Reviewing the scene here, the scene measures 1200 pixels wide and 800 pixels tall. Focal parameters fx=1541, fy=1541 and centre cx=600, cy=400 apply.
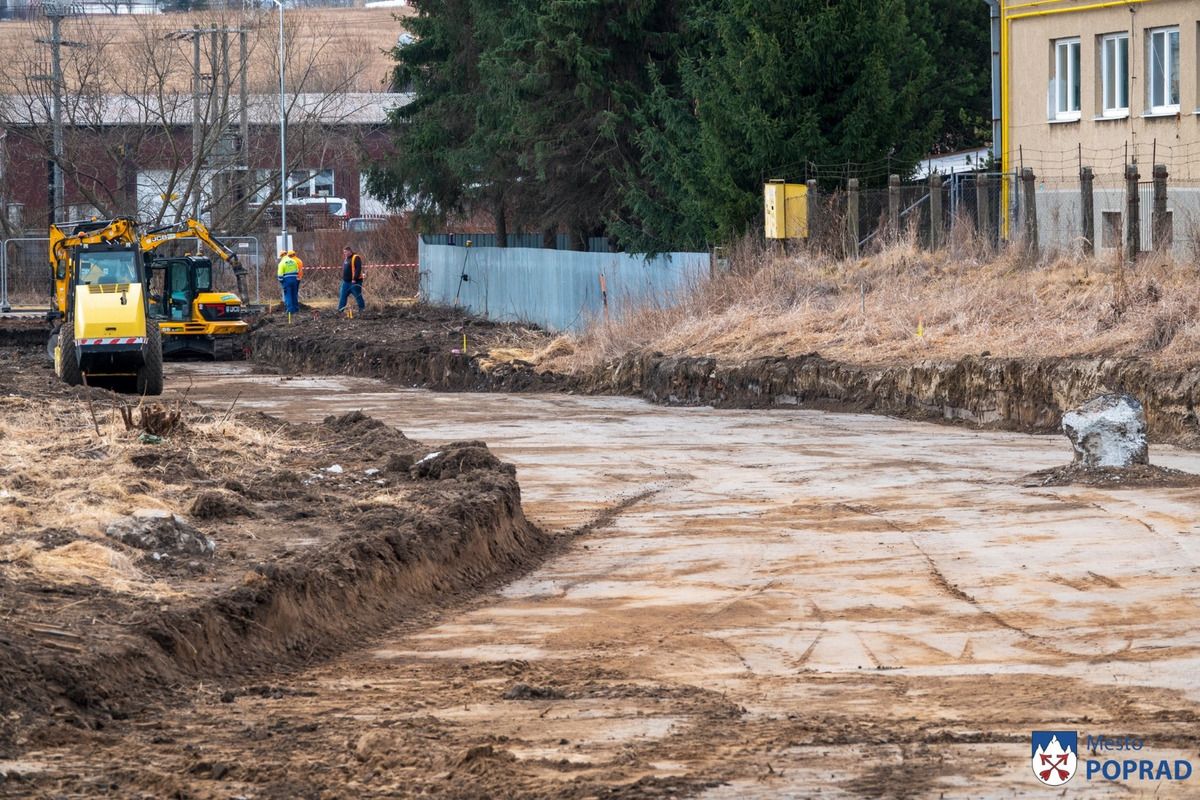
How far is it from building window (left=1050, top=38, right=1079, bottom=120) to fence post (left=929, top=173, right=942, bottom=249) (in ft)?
19.5

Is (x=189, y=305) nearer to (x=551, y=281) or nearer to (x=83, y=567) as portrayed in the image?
(x=551, y=281)

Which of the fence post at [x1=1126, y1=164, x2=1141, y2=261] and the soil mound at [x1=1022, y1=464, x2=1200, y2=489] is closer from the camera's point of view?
the soil mound at [x1=1022, y1=464, x2=1200, y2=489]

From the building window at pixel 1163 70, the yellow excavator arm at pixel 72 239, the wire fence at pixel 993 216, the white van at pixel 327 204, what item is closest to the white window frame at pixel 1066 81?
the building window at pixel 1163 70

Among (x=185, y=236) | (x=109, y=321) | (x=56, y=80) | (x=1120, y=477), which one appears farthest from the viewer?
(x=56, y=80)

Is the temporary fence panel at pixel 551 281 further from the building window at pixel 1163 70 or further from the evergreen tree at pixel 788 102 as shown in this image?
the building window at pixel 1163 70

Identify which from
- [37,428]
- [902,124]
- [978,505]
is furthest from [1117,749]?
[902,124]

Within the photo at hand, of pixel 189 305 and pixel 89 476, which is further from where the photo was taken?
pixel 189 305

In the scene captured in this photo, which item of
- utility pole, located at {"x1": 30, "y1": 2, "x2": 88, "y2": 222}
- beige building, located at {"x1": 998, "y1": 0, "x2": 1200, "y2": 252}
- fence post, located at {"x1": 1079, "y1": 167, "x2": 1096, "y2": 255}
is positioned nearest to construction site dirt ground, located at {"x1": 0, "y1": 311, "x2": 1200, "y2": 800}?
fence post, located at {"x1": 1079, "y1": 167, "x2": 1096, "y2": 255}

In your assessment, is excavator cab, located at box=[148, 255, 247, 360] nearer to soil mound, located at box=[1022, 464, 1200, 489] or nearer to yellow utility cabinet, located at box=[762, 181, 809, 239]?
yellow utility cabinet, located at box=[762, 181, 809, 239]

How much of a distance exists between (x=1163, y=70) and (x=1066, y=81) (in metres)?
2.46

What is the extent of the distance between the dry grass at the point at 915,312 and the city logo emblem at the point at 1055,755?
1214cm

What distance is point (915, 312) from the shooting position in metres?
23.2

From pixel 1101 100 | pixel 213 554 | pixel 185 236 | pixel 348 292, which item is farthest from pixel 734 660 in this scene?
pixel 348 292

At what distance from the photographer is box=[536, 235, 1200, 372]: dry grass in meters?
19.7
